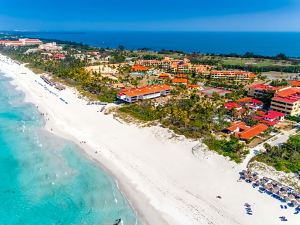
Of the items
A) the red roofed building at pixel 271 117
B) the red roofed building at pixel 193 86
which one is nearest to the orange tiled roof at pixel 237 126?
the red roofed building at pixel 271 117

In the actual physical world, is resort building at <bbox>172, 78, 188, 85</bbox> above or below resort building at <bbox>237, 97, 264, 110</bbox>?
above

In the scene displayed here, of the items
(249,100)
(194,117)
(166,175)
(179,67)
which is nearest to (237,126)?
(194,117)

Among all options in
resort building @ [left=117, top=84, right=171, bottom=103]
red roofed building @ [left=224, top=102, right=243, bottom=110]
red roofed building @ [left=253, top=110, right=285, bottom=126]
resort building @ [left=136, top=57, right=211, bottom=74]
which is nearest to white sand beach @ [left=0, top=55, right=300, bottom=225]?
resort building @ [left=117, top=84, right=171, bottom=103]

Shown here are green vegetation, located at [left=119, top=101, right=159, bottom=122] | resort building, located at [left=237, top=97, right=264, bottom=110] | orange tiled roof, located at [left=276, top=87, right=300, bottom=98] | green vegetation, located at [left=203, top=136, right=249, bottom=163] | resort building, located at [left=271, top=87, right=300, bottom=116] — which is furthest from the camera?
resort building, located at [left=237, top=97, right=264, bottom=110]

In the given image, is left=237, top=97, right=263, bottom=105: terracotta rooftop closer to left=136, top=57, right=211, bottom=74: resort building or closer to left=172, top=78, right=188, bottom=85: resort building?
left=172, top=78, right=188, bottom=85: resort building

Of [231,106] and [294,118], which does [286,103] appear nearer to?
[294,118]

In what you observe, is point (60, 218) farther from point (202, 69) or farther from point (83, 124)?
point (202, 69)

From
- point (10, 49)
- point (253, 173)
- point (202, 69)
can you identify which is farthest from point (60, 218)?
point (10, 49)
